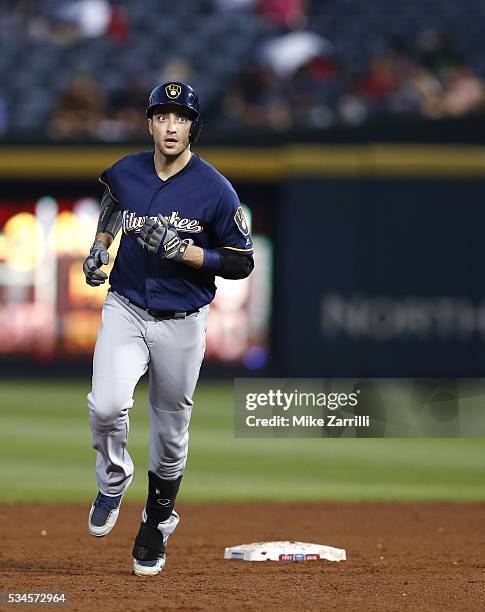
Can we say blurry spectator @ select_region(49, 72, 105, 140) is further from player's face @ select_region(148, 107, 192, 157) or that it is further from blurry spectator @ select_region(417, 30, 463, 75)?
player's face @ select_region(148, 107, 192, 157)

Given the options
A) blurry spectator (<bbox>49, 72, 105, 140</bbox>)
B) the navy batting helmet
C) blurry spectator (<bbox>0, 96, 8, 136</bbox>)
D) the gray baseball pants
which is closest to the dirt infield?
the gray baseball pants

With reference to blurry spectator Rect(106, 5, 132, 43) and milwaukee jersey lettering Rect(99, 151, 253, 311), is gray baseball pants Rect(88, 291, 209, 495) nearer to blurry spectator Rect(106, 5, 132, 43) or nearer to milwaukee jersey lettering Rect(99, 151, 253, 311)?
milwaukee jersey lettering Rect(99, 151, 253, 311)

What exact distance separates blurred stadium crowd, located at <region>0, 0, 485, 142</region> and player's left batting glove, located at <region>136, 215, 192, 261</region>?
1020 centimetres

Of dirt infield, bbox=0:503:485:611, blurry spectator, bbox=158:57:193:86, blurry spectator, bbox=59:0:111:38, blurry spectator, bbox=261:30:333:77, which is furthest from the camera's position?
blurry spectator, bbox=59:0:111:38

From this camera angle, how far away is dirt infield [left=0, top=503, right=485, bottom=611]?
4.73 meters

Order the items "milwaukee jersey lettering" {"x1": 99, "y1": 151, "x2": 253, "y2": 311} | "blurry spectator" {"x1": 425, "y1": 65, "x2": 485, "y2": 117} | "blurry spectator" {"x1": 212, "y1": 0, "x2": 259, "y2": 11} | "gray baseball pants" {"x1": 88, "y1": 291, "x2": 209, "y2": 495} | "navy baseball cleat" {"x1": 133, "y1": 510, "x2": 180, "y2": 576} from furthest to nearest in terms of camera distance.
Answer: "blurry spectator" {"x1": 212, "y1": 0, "x2": 259, "y2": 11} < "blurry spectator" {"x1": 425, "y1": 65, "x2": 485, "y2": 117} < "navy baseball cleat" {"x1": 133, "y1": 510, "x2": 180, "y2": 576} < "milwaukee jersey lettering" {"x1": 99, "y1": 151, "x2": 253, "y2": 311} < "gray baseball pants" {"x1": 88, "y1": 291, "x2": 209, "y2": 495}

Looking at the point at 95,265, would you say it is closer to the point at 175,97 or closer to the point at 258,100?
the point at 175,97

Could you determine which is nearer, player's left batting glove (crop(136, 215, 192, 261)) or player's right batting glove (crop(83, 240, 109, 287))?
player's left batting glove (crop(136, 215, 192, 261))

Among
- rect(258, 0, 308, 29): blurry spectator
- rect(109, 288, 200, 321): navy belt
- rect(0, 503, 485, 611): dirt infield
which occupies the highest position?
rect(258, 0, 308, 29): blurry spectator

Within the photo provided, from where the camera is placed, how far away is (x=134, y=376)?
5.11 metres

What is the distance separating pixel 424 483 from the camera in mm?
9289

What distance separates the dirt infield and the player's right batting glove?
1.20 meters

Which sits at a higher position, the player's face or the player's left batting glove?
the player's face

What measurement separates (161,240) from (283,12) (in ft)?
44.2
